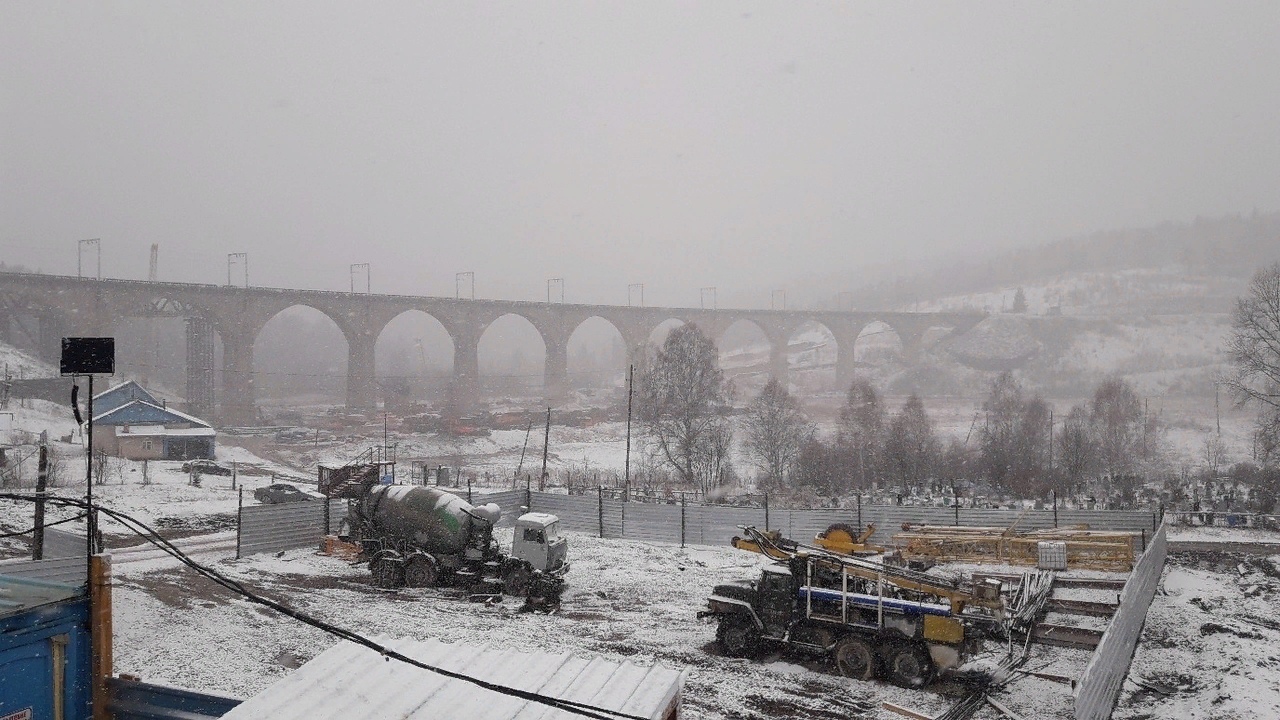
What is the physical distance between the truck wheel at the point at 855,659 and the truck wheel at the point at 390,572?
957cm

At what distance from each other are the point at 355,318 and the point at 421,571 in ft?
213

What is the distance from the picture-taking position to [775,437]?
40.1m

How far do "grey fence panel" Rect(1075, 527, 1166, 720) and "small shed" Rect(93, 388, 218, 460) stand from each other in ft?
135

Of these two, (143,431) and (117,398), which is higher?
(117,398)

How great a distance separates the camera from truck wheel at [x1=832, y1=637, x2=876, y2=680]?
11609 millimetres

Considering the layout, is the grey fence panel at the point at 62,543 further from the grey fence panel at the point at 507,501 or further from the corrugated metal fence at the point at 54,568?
the grey fence panel at the point at 507,501

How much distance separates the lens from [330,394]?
109 meters

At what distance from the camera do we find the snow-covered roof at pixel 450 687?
491 cm

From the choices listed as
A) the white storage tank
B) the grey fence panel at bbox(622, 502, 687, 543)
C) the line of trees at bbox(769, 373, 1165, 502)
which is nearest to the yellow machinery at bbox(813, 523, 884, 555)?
the white storage tank

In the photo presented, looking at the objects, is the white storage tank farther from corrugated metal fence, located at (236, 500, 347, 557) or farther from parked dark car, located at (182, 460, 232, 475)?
parked dark car, located at (182, 460, 232, 475)

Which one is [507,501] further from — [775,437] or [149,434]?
[149,434]

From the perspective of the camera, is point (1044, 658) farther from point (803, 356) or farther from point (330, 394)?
point (803, 356)

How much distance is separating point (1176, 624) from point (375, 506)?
16569mm

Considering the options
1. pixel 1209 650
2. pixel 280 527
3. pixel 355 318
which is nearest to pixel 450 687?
pixel 1209 650
